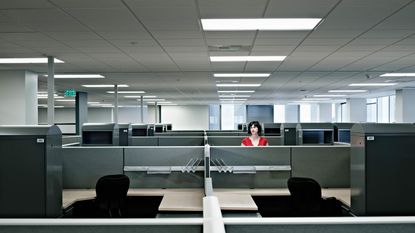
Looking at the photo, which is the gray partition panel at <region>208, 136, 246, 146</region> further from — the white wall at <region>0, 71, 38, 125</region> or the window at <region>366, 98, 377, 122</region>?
the window at <region>366, 98, 377, 122</region>

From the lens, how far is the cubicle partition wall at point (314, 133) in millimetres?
5469

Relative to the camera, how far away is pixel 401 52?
577 cm

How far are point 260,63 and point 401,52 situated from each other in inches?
88.2

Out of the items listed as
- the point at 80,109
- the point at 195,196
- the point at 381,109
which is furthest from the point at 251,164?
the point at 381,109

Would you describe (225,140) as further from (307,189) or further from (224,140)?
(307,189)

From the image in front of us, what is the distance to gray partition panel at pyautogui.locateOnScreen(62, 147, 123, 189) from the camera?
380cm

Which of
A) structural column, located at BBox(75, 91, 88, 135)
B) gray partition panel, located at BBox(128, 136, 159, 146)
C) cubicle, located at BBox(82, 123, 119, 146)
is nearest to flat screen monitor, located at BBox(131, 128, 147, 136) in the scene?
gray partition panel, located at BBox(128, 136, 159, 146)

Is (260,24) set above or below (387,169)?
above

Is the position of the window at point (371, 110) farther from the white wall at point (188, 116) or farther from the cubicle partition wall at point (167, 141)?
the cubicle partition wall at point (167, 141)

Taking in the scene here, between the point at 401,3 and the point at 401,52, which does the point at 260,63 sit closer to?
the point at 401,52

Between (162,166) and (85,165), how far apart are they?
0.78 m

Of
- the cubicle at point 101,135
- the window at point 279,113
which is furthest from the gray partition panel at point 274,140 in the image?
the window at point 279,113

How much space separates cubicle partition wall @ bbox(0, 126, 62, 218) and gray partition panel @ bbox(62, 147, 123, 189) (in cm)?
140

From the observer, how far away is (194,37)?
15.3 feet
